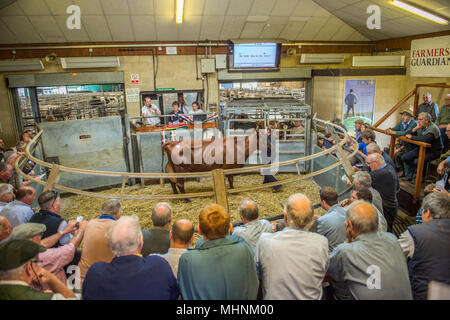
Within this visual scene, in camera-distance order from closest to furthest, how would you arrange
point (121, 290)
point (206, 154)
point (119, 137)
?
point (121, 290)
point (206, 154)
point (119, 137)

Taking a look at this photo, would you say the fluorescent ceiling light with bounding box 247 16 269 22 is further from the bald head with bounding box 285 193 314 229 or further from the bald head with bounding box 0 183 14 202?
the bald head with bounding box 285 193 314 229

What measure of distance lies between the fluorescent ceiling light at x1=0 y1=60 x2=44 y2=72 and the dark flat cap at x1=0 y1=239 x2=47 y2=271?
27.6 ft

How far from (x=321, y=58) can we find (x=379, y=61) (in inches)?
64.0

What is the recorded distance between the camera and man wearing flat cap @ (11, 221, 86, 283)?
2327mm

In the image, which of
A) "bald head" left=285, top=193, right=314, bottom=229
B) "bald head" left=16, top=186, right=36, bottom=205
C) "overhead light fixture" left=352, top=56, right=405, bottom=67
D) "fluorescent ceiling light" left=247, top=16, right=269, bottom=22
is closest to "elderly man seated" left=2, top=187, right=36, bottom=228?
"bald head" left=16, top=186, right=36, bottom=205

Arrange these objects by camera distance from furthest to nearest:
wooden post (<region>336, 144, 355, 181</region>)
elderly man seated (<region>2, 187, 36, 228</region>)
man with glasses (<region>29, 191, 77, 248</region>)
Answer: wooden post (<region>336, 144, 355, 181</region>) < elderly man seated (<region>2, 187, 36, 228</region>) < man with glasses (<region>29, 191, 77, 248</region>)

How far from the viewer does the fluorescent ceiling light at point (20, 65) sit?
8.72 metres

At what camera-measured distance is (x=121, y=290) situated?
74.0 inches

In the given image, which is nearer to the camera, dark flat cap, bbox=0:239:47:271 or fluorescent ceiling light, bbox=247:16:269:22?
dark flat cap, bbox=0:239:47:271

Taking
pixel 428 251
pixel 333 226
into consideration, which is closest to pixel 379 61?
pixel 333 226

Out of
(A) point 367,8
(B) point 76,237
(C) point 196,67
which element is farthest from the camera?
(C) point 196,67

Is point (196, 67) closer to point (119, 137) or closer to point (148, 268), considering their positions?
point (119, 137)
